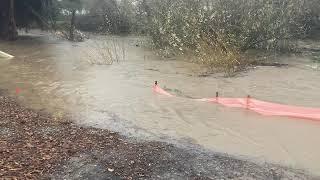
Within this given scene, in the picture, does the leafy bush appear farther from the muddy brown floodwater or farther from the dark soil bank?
the dark soil bank

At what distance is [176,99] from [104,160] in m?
5.62

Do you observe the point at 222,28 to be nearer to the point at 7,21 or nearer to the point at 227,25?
the point at 227,25

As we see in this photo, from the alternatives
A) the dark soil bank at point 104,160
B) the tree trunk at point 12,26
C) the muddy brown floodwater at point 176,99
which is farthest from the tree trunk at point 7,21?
the dark soil bank at point 104,160

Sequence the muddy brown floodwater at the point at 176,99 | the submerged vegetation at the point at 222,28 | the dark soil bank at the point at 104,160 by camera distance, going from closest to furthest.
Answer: the dark soil bank at the point at 104,160 < the muddy brown floodwater at the point at 176,99 < the submerged vegetation at the point at 222,28

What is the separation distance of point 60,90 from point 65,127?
5.05m

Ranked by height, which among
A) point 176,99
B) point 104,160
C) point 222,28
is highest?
point 222,28

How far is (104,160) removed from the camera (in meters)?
6.81

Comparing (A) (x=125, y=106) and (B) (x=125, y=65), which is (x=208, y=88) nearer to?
(A) (x=125, y=106)

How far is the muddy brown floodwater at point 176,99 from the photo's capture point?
8.57 meters

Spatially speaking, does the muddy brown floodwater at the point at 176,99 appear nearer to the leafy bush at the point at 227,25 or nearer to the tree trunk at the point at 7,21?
the leafy bush at the point at 227,25

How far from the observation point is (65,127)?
912cm

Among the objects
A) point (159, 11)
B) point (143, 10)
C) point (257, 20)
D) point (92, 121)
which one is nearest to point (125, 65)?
point (159, 11)

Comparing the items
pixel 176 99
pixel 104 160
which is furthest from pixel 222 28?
pixel 104 160

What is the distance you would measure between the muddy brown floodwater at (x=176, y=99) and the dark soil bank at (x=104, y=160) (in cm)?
75
